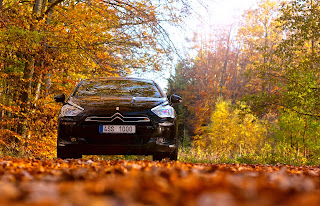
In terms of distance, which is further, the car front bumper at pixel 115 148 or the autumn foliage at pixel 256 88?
the autumn foliage at pixel 256 88

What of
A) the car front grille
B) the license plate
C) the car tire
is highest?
the car front grille

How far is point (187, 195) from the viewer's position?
5.44 feet

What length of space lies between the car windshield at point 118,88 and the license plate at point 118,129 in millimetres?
866

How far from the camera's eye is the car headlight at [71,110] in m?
6.08

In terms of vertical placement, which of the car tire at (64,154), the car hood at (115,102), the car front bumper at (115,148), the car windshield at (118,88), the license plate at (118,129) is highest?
the car windshield at (118,88)

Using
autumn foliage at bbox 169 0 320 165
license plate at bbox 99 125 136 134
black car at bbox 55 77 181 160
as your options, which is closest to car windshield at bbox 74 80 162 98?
black car at bbox 55 77 181 160

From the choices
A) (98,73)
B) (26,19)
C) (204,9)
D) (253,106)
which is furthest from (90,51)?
(253,106)

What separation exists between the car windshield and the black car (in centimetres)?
40

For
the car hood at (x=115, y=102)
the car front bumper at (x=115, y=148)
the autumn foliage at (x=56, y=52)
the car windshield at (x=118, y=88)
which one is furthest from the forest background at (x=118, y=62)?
the car front bumper at (x=115, y=148)

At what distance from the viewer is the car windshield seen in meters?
6.80

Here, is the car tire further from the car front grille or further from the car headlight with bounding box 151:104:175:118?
the car headlight with bounding box 151:104:175:118

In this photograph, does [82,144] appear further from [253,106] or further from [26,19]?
[253,106]

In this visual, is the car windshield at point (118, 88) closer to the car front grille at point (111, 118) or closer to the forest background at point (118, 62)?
the car front grille at point (111, 118)

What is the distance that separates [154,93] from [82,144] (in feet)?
5.66
